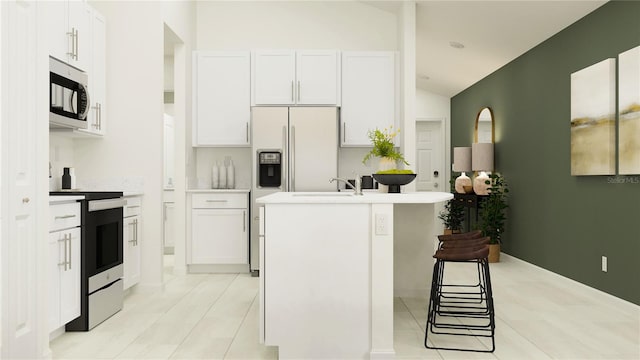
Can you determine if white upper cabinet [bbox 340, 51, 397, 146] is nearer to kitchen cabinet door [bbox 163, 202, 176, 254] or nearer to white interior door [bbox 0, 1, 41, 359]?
kitchen cabinet door [bbox 163, 202, 176, 254]

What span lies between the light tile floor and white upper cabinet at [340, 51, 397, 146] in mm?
2021

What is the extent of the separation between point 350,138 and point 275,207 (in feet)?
9.92

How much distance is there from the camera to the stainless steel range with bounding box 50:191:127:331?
3.44 metres

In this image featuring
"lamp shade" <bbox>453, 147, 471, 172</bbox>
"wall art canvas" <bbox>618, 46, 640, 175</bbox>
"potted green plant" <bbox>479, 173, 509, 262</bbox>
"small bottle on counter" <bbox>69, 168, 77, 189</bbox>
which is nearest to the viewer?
"wall art canvas" <bbox>618, 46, 640, 175</bbox>

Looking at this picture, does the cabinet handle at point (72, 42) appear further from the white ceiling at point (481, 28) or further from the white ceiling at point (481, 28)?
the white ceiling at point (481, 28)

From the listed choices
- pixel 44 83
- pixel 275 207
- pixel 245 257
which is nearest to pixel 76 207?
pixel 44 83

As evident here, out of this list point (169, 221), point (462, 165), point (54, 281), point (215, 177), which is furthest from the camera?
point (462, 165)

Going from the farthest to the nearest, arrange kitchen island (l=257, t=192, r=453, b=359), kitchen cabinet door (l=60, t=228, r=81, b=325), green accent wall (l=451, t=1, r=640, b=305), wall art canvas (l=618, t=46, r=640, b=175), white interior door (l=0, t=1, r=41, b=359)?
green accent wall (l=451, t=1, r=640, b=305) → wall art canvas (l=618, t=46, r=640, b=175) → kitchen cabinet door (l=60, t=228, r=81, b=325) → kitchen island (l=257, t=192, r=453, b=359) → white interior door (l=0, t=1, r=41, b=359)

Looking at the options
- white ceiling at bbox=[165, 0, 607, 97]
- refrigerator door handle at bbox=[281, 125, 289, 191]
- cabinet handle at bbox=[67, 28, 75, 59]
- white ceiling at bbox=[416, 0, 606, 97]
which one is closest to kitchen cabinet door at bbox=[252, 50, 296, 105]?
refrigerator door handle at bbox=[281, 125, 289, 191]

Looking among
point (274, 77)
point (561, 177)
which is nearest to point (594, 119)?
point (561, 177)

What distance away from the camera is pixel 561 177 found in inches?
200

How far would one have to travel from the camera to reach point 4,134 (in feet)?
8.38

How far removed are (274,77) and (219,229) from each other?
1.74m

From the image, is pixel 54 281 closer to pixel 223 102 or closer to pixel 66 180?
pixel 66 180
